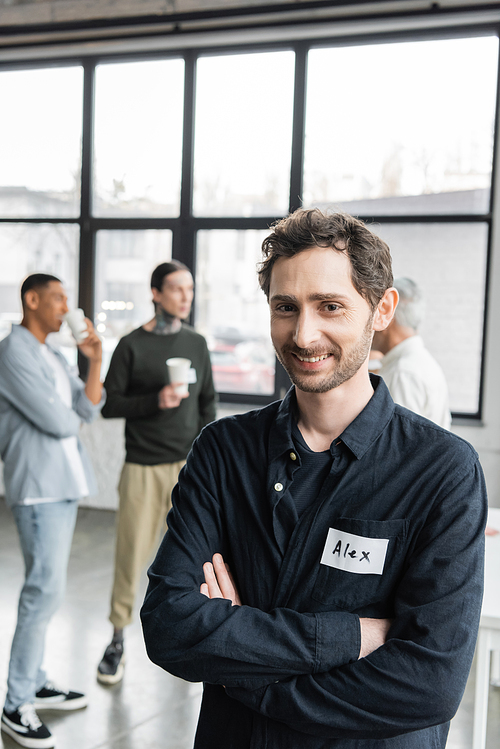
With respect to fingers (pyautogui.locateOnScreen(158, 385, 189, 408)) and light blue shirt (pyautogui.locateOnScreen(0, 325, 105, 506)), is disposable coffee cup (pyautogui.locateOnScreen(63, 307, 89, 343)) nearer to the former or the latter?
light blue shirt (pyautogui.locateOnScreen(0, 325, 105, 506))

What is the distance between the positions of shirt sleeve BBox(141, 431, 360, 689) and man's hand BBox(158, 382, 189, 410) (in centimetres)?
154

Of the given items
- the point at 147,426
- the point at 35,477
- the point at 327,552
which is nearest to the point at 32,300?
the point at 35,477

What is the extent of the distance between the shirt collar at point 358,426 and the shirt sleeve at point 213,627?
141 mm

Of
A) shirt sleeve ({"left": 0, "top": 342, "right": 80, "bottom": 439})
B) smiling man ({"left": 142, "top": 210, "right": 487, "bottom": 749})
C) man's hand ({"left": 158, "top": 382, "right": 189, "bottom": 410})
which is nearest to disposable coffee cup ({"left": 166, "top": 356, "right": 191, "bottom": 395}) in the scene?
man's hand ({"left": 158, "top": 382, "right": 189, "bottom": 410})

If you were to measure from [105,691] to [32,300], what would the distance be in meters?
1.54

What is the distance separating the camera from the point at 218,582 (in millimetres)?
1123

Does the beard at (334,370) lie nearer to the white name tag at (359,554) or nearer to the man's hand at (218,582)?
the white name tag at (359,554)

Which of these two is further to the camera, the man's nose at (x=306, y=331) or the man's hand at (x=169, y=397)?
the man's hand at (x=169, y=397)

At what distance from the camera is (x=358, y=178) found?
464 cm

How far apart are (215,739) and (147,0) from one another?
197 inches

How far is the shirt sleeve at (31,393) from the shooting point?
7.35ft

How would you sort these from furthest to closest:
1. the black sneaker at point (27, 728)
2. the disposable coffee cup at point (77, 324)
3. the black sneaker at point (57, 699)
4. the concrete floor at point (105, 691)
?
1. the disposable coffee cup at point (77, 324)
2. the black sneaker at point (57, 699)
3. the concrete floor at point (105, 691)
4. the black sneaker at point (27, 728)

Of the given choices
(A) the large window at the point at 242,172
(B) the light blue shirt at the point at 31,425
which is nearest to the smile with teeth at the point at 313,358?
(B) the light blue shirt at the point at 31,425

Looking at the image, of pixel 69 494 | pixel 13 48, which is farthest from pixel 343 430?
pixel 13 48
